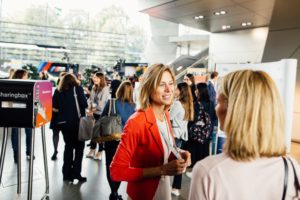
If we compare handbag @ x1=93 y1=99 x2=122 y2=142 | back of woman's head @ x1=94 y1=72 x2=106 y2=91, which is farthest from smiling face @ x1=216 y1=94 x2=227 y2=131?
back of woman's head @ x1=94 y1=72 x2=106 y2=91

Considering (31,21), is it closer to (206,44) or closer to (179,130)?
(206,44)

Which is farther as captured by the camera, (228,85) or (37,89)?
(37,89)

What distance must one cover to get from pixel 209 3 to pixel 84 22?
12916 mm

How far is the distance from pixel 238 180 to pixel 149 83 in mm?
812

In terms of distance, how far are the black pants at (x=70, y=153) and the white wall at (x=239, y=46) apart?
8877mm

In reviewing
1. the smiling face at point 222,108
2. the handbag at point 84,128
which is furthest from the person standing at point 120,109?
the smiling face at point 222,108

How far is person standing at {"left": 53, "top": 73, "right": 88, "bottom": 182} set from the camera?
3.96 meters

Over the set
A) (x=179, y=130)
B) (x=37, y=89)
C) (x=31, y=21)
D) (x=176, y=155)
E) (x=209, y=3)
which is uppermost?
(x=31, y=21)

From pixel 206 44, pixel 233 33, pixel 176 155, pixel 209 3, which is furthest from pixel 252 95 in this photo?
pixel 206 44

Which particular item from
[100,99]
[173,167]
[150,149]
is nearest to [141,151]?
[150,149]

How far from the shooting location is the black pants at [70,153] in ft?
13.1

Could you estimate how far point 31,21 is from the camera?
16547mm

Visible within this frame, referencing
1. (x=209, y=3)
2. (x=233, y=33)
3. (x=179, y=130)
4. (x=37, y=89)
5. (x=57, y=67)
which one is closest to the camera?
(x=37, y=89)

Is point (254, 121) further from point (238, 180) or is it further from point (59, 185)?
point (59, 185)
